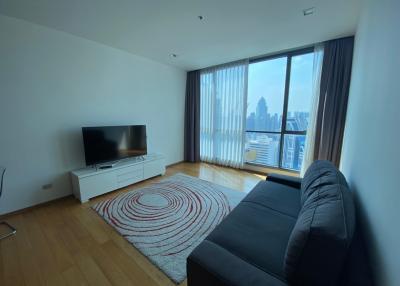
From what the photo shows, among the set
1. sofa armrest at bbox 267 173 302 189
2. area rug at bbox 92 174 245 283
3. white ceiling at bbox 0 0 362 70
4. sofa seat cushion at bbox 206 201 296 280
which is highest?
white ceiling at bbox 0 0 362 70

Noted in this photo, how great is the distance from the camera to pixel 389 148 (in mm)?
772

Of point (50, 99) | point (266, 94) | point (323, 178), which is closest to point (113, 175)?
point (50, 99)

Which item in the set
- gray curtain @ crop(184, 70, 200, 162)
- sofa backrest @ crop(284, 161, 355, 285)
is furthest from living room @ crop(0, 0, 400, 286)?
gray curtain @ crop(184, 70, 200, 162)

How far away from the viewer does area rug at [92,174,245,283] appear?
1.71 m

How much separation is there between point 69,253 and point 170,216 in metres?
1.09

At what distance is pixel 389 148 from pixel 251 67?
138 inches

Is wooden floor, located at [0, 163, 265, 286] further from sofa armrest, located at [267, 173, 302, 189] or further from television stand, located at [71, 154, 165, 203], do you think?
sofa armrest, located at [267, 173, 302, 189]

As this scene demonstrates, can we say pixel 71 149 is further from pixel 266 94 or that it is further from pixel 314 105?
pixel 314 105

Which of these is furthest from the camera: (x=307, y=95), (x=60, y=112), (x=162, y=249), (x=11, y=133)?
(x=307, y=95)

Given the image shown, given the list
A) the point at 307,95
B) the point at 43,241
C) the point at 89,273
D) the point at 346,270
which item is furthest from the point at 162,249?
the point at 307,95

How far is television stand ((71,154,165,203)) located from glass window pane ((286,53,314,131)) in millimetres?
2906

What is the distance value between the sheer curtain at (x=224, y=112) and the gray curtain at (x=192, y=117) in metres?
0.12

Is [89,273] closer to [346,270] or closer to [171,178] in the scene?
[346,270]

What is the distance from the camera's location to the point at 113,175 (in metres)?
2.91
